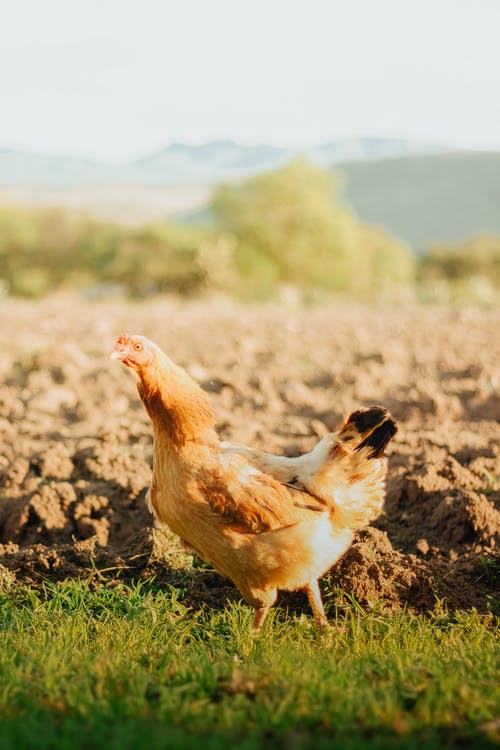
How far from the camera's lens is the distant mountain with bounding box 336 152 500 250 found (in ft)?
237

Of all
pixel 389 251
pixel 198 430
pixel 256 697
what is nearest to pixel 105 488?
pixel 198 430

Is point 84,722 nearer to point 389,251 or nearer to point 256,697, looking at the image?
point 256,697

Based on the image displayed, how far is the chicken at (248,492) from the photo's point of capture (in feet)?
14.0

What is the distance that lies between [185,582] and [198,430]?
1077 millimetres

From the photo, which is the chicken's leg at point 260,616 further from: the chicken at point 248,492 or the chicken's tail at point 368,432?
the chicken's tail at point 368,432

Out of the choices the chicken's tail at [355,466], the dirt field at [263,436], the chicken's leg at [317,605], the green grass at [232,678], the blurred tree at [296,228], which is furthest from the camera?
the blurred tree at [296,228]

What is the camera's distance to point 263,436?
271 inches

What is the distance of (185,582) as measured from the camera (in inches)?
197

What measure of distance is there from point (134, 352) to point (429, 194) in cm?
7757

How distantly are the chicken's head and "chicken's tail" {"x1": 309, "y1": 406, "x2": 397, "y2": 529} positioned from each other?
1.00 m

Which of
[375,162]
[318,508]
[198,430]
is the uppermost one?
[375,162]

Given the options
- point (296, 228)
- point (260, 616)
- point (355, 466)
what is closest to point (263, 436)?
point (355, 466)

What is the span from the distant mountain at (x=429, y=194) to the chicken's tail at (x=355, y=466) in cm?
6579

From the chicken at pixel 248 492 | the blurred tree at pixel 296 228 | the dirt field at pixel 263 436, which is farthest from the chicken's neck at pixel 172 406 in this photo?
the blurred tree at pixel 296 228
